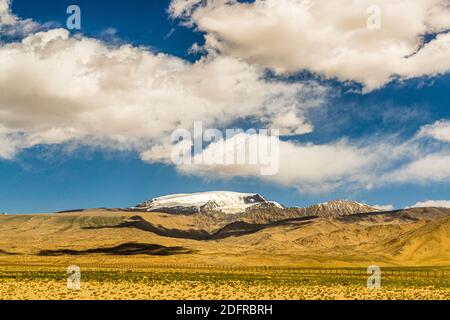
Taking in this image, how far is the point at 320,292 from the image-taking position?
55.7 metres

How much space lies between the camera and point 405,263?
189375 mm

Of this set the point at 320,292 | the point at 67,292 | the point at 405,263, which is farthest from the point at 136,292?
the point at 405,263

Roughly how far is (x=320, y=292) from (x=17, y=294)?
103 feet

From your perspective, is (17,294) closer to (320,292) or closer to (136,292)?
(136,292)

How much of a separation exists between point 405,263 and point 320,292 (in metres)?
147

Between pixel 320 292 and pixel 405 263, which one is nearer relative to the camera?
pixel 320 292
